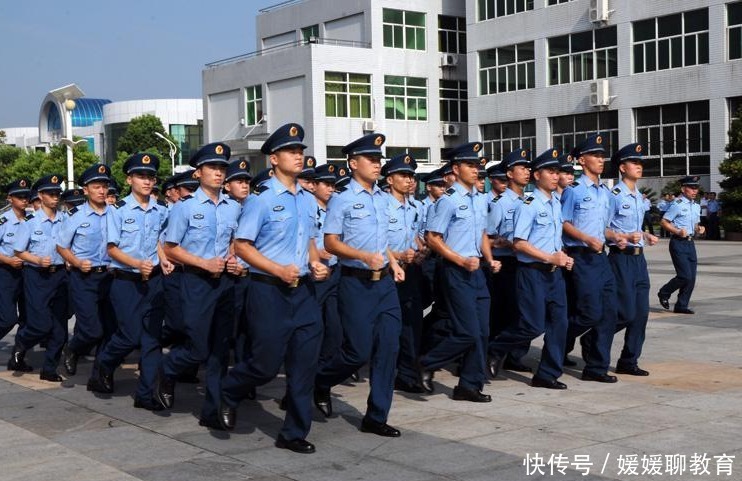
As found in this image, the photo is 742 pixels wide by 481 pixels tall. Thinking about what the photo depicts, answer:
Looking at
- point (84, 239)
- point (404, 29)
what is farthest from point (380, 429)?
point (404, 29)

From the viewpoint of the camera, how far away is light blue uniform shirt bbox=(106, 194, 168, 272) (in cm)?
867

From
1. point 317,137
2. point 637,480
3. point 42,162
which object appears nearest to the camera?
point 637,480

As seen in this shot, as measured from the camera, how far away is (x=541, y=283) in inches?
340

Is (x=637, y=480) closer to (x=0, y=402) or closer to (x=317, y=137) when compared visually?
(x=0, y=402)

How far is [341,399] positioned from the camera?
850cm

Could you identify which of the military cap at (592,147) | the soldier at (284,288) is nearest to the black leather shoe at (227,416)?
the soldier at (284,288)

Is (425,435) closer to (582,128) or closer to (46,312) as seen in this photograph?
(46,312)

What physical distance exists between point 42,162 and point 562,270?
65.0 metres

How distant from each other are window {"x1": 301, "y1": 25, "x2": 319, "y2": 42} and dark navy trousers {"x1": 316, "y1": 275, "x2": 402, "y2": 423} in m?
44.8

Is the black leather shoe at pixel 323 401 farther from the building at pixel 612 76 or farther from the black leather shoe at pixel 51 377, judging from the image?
the building at pixel 612 76

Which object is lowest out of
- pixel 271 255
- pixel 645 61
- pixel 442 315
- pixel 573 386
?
pixel 573 386

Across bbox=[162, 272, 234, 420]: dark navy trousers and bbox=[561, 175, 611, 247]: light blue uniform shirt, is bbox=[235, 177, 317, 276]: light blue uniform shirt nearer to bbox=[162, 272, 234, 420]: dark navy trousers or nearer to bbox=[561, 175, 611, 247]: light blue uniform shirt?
bbox=[162, 272, 234, 420]: dark navy trousers

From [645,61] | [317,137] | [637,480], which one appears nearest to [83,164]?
[317,137]

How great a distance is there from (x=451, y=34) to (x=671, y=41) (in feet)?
50.2
